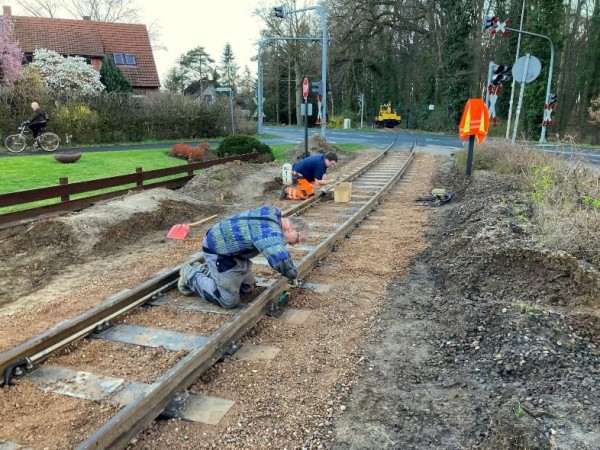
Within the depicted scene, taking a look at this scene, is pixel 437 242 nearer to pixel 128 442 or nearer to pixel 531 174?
pixel 531 174

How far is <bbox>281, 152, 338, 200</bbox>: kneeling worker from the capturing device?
9172 millimetres

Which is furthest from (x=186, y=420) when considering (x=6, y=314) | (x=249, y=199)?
(x=249, y=199)

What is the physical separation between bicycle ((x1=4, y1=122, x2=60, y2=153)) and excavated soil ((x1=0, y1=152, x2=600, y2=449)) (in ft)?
39.3

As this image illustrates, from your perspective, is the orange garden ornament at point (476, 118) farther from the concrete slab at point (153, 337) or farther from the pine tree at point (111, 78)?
the pine tree at point (111, 78)

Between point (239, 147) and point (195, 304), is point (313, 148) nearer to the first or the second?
point (239, 147)

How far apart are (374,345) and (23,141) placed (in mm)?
17606

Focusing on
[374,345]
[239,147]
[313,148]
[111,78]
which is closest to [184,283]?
[374,345]

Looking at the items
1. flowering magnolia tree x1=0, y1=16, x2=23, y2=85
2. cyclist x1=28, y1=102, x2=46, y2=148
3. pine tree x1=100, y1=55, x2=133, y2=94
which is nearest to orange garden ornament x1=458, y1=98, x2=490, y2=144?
cyclist x1=28, y1=102, x2=46, y2=148

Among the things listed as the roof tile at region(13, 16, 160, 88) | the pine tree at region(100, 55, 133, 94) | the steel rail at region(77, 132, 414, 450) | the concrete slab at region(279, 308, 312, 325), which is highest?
the roof tile at region(13, 16, 160, 88)

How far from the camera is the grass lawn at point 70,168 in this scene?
10391mm

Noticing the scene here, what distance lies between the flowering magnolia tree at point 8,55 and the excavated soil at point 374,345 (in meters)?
22.3

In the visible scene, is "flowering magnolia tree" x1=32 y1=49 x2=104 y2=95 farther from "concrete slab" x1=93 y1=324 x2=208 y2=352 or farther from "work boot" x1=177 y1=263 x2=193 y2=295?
"concrete slab" x1=93 y1=324 x2=208 y2=352

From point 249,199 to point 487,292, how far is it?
6.81 metres

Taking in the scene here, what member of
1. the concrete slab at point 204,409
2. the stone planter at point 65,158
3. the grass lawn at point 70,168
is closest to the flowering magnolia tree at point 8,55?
the grass lawn at point 70,168
